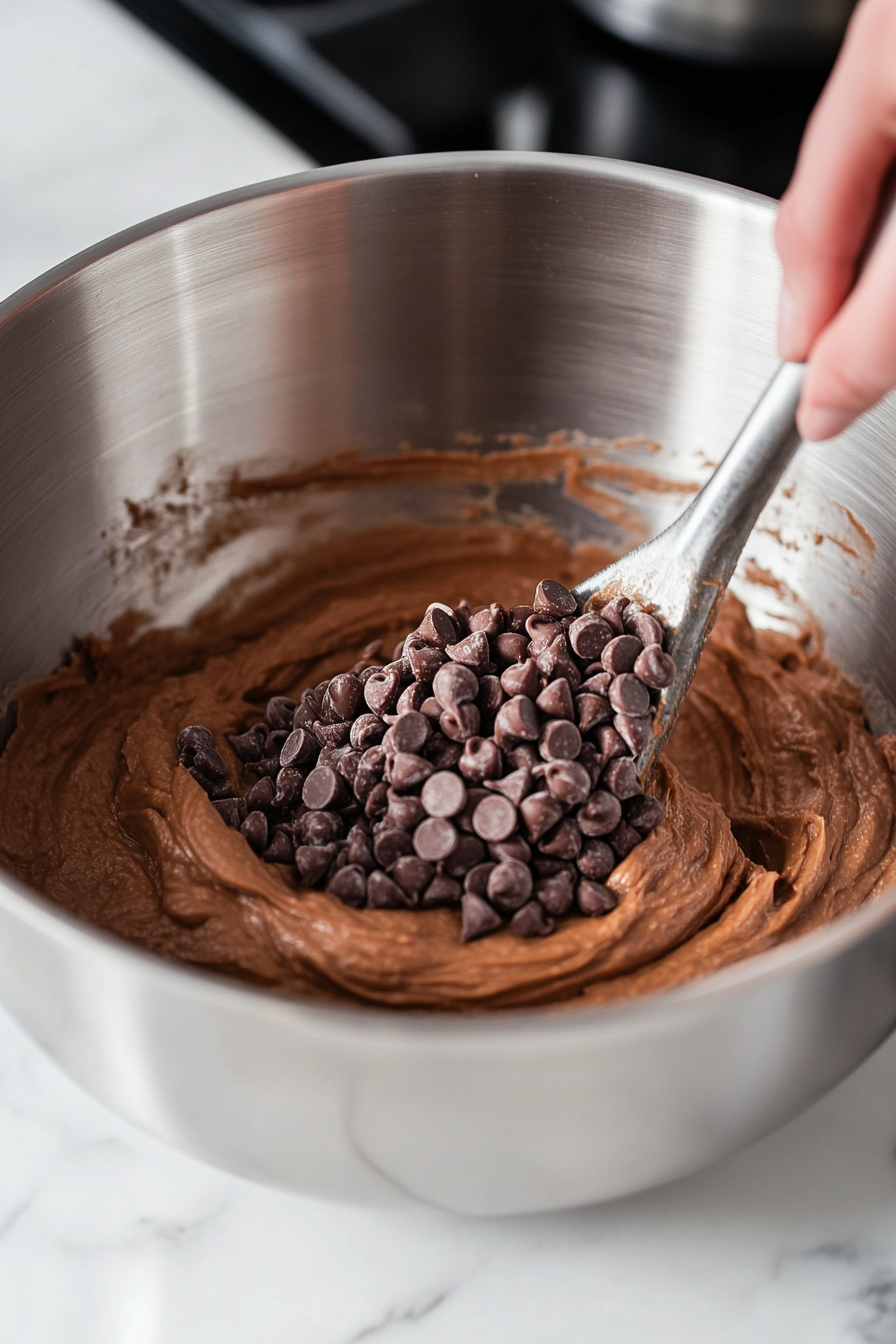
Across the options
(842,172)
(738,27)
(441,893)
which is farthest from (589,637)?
(738,27)

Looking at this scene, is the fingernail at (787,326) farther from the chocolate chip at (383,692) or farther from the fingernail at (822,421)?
the chocolate chip at (383,692)

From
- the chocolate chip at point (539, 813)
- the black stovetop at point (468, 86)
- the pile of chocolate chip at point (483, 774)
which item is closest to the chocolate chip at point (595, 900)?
the pile of chocolate chip at point (483, 774)

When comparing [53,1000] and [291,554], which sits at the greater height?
[53,1000]

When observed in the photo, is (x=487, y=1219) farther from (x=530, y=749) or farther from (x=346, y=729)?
(x=346, y=729)

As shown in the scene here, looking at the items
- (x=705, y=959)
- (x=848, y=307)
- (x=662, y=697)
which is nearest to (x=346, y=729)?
(x=662, y=697)

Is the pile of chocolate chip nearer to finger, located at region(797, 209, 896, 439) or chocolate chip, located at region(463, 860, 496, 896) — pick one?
chocolate chip, located at region(463, 860, 496, 896)

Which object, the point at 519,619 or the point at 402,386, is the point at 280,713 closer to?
the point at 519,619
